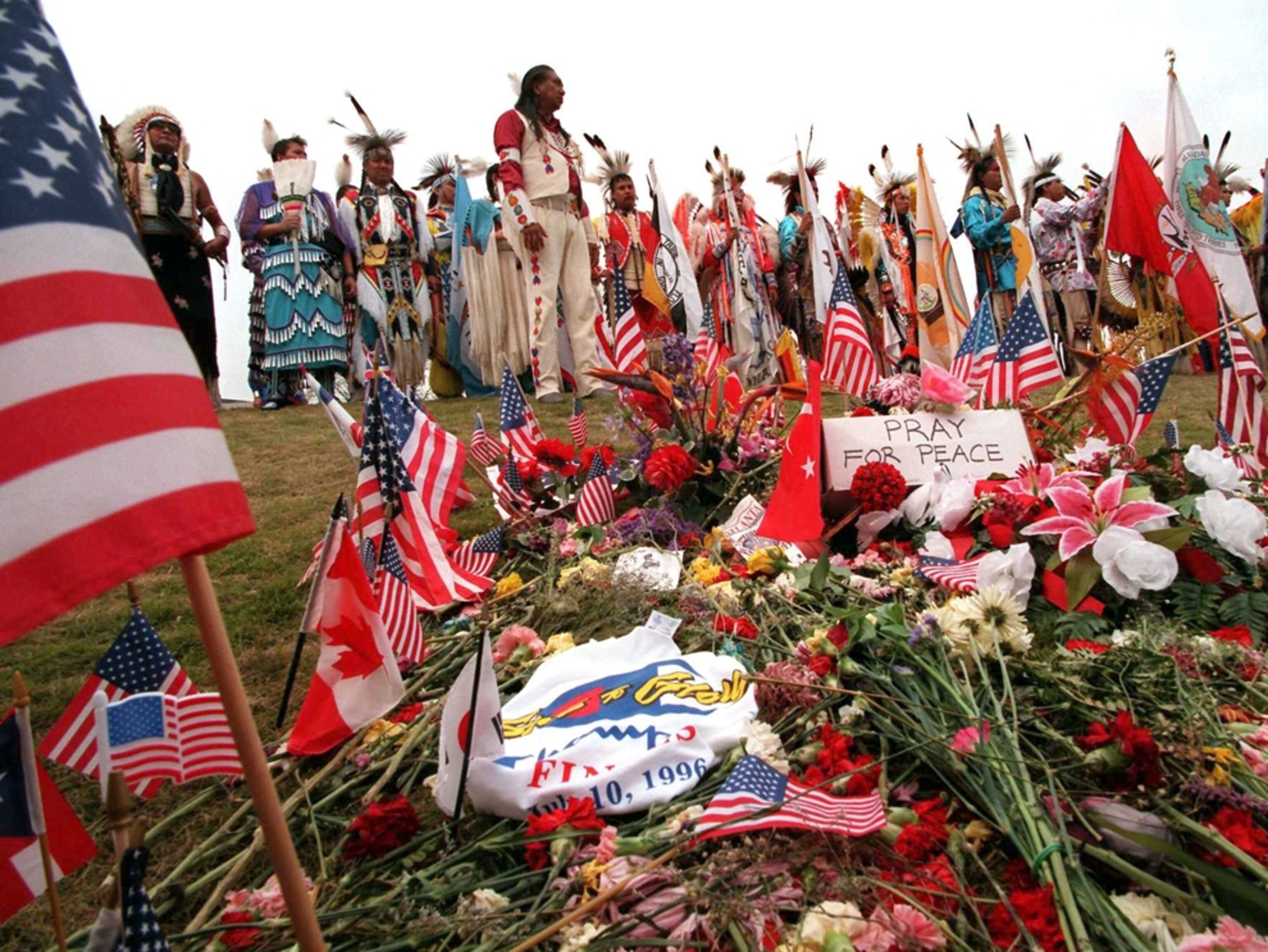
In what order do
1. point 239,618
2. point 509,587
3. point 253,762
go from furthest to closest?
1. point 509,587
2. point 239,618
3. point 253,762

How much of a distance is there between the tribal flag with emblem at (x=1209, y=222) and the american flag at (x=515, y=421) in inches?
138

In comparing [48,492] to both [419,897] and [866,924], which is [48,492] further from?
[866,924]

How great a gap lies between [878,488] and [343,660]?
197cm

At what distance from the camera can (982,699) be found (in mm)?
1942

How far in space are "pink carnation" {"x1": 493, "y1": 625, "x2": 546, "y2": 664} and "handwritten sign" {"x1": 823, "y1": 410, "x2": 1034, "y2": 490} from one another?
137 cm

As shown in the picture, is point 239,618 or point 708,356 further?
point 708,356

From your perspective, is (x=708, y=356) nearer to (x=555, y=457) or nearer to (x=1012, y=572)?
(x=555, y=457)

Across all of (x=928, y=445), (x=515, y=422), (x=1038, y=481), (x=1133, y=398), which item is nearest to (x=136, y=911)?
(x=1038, y=481)

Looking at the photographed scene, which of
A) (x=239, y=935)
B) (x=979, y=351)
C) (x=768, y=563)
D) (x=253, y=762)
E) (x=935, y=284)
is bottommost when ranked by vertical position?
(x=239, y=935)

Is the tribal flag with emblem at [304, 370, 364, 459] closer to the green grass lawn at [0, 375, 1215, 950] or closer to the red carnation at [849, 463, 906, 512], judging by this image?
the green grass lawn at [0, 375, 1215, 950]

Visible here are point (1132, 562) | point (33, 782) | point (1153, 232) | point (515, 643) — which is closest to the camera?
point (33, 782)

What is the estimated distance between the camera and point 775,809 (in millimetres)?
1598

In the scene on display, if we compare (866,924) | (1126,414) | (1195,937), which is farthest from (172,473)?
(1126,414)

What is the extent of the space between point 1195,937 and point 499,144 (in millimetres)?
6794
